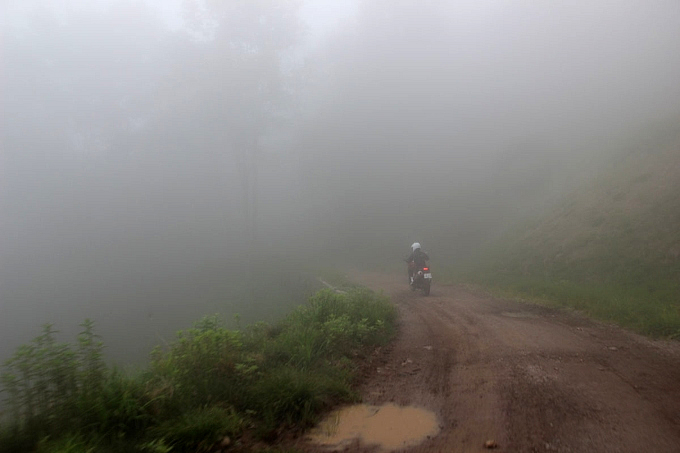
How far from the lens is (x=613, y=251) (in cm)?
1297

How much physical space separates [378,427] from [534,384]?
204 centimetres

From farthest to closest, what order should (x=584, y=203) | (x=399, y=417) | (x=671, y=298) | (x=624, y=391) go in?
(x=584, y=203) → (x=671, y=298) → (x=624, y=391) → (x=399, y=417)

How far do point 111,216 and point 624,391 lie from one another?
42204 millimetres

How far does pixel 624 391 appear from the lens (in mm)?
4730

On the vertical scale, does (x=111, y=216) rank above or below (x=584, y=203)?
above

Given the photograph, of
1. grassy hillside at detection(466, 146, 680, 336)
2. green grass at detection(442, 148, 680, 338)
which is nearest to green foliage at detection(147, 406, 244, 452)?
green grass at detection(442, 148, 680, 338)

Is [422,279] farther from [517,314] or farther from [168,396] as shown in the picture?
[168,396]

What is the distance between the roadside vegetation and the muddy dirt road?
836 mm

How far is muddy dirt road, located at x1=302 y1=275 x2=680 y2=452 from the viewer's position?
12.2ft

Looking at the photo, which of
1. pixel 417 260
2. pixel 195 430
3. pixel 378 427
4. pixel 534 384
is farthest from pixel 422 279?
pixel 195 430

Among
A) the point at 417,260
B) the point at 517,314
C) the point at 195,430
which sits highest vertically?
the point at 417,260

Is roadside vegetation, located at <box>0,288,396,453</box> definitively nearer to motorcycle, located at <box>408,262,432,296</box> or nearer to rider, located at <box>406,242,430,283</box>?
motorcycle, located at <box>408,262,432,296</box>

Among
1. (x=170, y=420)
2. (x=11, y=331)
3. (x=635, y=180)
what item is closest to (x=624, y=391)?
(x=170, y=420)

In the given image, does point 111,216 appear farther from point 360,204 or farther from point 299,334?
point 299,334
